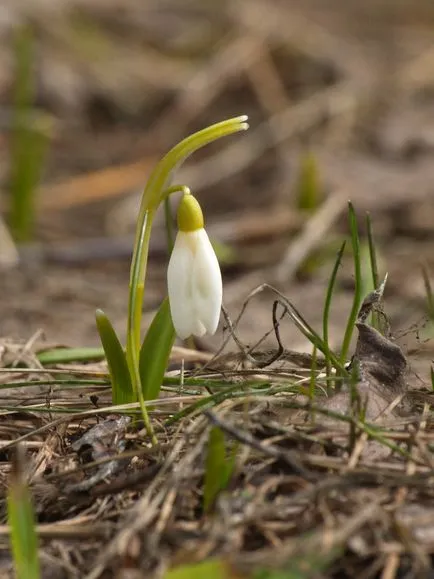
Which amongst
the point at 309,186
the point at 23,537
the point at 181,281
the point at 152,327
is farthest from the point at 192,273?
the point at 309,186

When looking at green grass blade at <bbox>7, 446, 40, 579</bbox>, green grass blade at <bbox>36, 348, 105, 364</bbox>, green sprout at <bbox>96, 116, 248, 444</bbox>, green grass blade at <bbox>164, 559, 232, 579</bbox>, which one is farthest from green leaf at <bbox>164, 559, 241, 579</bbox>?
green grass blade at <bbox>36, 348, 105, 364</bbox>

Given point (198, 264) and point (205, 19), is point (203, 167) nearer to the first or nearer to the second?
point (205, 19)

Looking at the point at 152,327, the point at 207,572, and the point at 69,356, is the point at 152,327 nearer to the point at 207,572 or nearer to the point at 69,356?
the point at 69,356

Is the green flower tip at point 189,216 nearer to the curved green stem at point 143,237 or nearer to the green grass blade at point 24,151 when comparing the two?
the curved green stem at point 143,237

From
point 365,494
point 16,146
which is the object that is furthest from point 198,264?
point 16,146

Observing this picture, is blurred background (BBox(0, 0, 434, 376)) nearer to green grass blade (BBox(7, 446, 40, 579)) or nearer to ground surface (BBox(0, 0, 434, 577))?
ground surface (BBox(0, 0, 434, 577))

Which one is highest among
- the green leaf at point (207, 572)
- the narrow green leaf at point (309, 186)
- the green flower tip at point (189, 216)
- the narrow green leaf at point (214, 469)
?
the narrow green leaf at point (309, 186)

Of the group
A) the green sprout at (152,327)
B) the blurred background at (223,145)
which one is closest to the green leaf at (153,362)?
the green sprout at (152,327)
